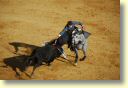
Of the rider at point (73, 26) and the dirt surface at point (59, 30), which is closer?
the dirt surface at point (59, 30)

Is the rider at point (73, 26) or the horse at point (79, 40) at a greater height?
the rider at point (73, 26)

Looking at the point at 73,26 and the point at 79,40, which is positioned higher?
the point at 73,26

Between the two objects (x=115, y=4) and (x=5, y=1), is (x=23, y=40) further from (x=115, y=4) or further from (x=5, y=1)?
(x=115, y=4)

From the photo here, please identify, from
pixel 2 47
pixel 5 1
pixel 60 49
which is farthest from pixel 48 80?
pixel 5 1

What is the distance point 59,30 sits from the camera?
4492 mm

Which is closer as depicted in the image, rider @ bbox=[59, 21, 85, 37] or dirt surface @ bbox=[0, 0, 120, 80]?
dirt surface @ bbox=[0, 0, 120, 80]

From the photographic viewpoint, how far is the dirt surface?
14.3 ft

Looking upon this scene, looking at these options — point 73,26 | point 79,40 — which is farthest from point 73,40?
point 73,26

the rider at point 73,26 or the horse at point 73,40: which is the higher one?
the rider at point 73,26

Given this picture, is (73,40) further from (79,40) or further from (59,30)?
(59,30)

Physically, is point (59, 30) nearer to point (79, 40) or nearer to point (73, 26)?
point (73, 26)

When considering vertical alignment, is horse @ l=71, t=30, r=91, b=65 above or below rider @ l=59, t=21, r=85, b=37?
below

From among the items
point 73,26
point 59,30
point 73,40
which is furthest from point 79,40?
point 59,30

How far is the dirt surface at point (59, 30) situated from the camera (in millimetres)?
4355
